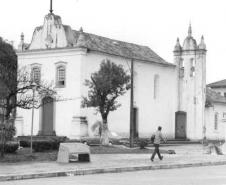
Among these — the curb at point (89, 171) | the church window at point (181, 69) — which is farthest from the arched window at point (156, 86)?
the curb at point (89, 171)

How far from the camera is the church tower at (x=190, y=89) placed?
2325 inches

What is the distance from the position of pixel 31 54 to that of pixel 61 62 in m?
3.02

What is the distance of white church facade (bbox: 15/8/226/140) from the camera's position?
160ft

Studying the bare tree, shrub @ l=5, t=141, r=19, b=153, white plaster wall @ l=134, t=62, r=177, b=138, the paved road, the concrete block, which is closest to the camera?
the paved road

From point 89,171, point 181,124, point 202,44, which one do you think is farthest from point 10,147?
point 202,44

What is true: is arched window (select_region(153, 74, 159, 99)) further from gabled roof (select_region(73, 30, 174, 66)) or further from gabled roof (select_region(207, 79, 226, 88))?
gabled roof (select_region(207, 79, 226, 88))

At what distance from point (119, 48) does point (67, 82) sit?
6.96 metres

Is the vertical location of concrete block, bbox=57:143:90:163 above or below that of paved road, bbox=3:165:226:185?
above

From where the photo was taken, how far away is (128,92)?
53.1 metres

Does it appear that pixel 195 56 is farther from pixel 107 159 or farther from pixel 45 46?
pixel 107 159

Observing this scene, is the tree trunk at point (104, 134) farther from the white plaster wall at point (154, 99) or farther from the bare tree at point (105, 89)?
the white plaster wall at point (154, 99)

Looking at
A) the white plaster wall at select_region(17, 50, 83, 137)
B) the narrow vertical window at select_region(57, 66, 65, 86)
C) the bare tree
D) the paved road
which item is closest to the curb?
the paved road

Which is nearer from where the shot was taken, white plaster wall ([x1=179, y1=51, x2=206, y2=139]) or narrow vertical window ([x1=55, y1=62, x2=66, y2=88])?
narrow vertical window ([x1=55, y1=62, x2=66, y2=88])

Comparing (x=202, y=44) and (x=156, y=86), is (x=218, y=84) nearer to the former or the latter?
(x=202, y=44)
